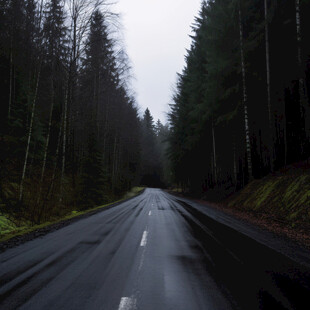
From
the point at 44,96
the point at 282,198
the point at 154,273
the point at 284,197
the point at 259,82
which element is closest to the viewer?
the point at 154,273

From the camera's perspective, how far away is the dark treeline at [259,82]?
14555 millimetres

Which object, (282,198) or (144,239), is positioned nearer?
(144,239)

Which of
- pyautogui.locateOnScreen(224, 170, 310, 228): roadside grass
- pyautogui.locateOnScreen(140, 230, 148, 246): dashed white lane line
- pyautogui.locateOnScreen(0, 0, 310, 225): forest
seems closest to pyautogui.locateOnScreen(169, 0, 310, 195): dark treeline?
pyautogui.locateOnScreen(0, 0, 310, 225): forest

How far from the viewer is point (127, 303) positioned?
3.58 metres

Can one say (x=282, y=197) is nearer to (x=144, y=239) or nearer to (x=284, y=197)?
(x=284, y=197)

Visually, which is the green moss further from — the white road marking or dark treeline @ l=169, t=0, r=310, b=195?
the white road marking

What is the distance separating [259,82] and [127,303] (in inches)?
746

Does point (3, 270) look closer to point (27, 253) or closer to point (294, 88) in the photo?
point (27, 253)

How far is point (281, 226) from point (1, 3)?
21521mm

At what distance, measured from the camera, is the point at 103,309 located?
3.43 meters

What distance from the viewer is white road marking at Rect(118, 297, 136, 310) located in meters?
3.46

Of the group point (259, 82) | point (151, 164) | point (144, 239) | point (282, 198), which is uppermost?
point (259, 82)

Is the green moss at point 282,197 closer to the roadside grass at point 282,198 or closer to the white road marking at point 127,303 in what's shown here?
the roadside grass at point 282,198

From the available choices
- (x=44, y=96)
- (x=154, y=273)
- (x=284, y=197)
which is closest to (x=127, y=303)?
(x=154, y=273)
